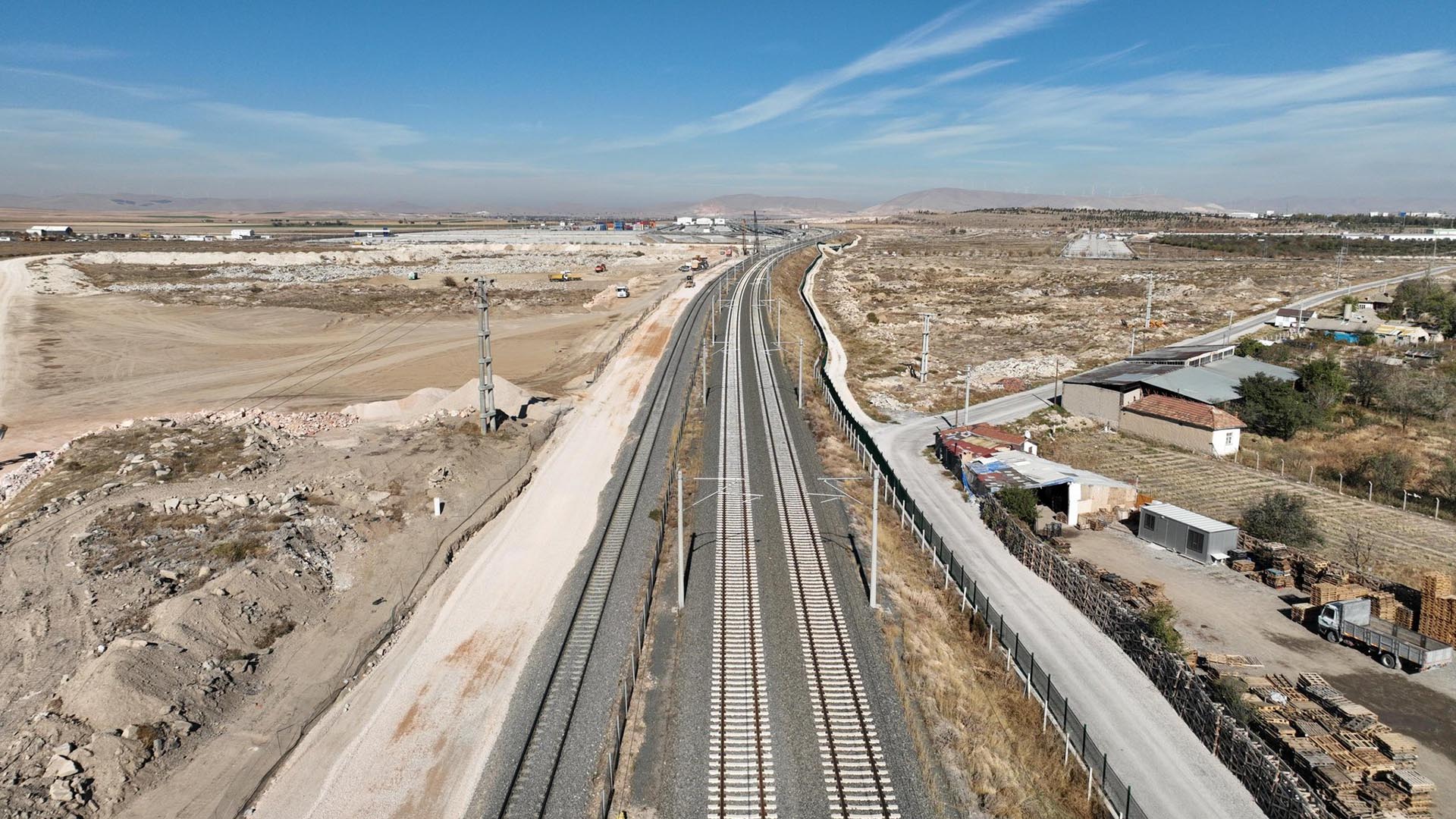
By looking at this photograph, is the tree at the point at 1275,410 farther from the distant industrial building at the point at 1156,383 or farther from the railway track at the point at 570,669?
the railway track at the point at 570,669

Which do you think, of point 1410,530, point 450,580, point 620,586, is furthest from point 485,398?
point 1410,530

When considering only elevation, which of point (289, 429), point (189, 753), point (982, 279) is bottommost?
point (189, 753)

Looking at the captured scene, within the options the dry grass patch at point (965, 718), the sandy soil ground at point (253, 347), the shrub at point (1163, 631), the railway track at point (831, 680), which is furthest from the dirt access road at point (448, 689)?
the sandy soil ground at point (253, 347)

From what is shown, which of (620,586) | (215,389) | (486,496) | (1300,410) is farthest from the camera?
(215,389)

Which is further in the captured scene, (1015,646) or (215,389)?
(215,389)

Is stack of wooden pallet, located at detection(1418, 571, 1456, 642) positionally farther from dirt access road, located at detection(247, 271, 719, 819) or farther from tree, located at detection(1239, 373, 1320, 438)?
dirt access road, located at detection(247, 271, 719, 819)

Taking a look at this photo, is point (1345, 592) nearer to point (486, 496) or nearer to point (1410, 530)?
point (1410, 530)

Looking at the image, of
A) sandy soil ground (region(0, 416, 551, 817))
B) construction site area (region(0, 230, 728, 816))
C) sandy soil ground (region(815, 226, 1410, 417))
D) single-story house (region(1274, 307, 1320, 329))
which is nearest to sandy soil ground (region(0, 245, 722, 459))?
construction site area (region(0, 230, 728, 816))
